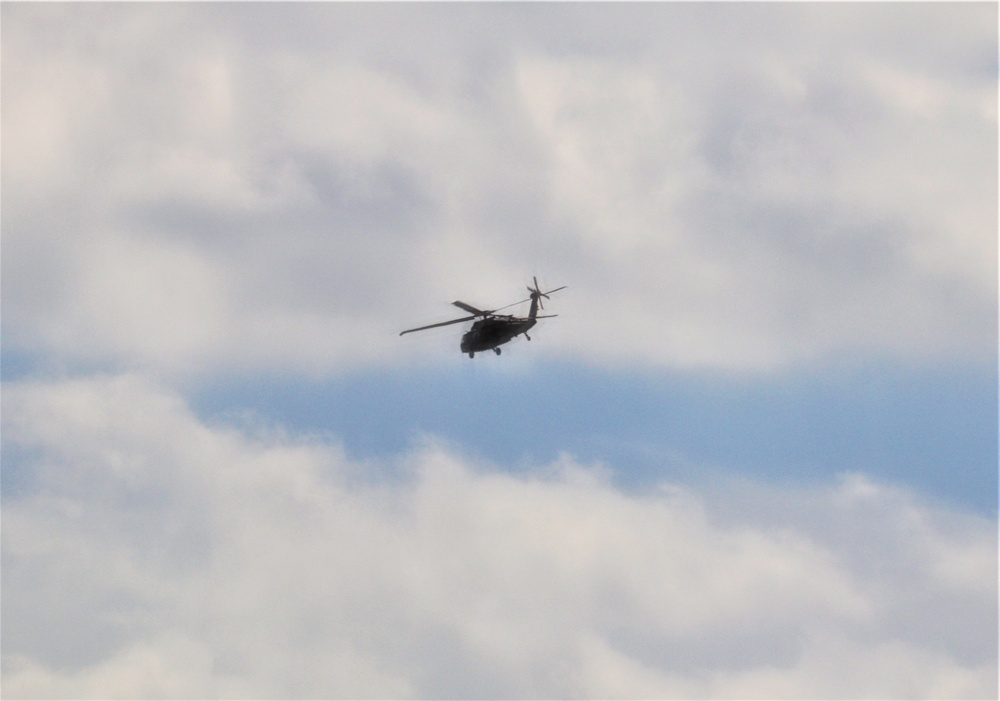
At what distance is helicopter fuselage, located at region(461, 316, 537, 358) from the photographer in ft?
402

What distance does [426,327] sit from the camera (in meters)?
120

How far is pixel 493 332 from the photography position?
123 metres

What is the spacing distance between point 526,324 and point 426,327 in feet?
45.4

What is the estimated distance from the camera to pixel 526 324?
123 metres

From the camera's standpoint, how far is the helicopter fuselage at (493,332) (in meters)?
122
